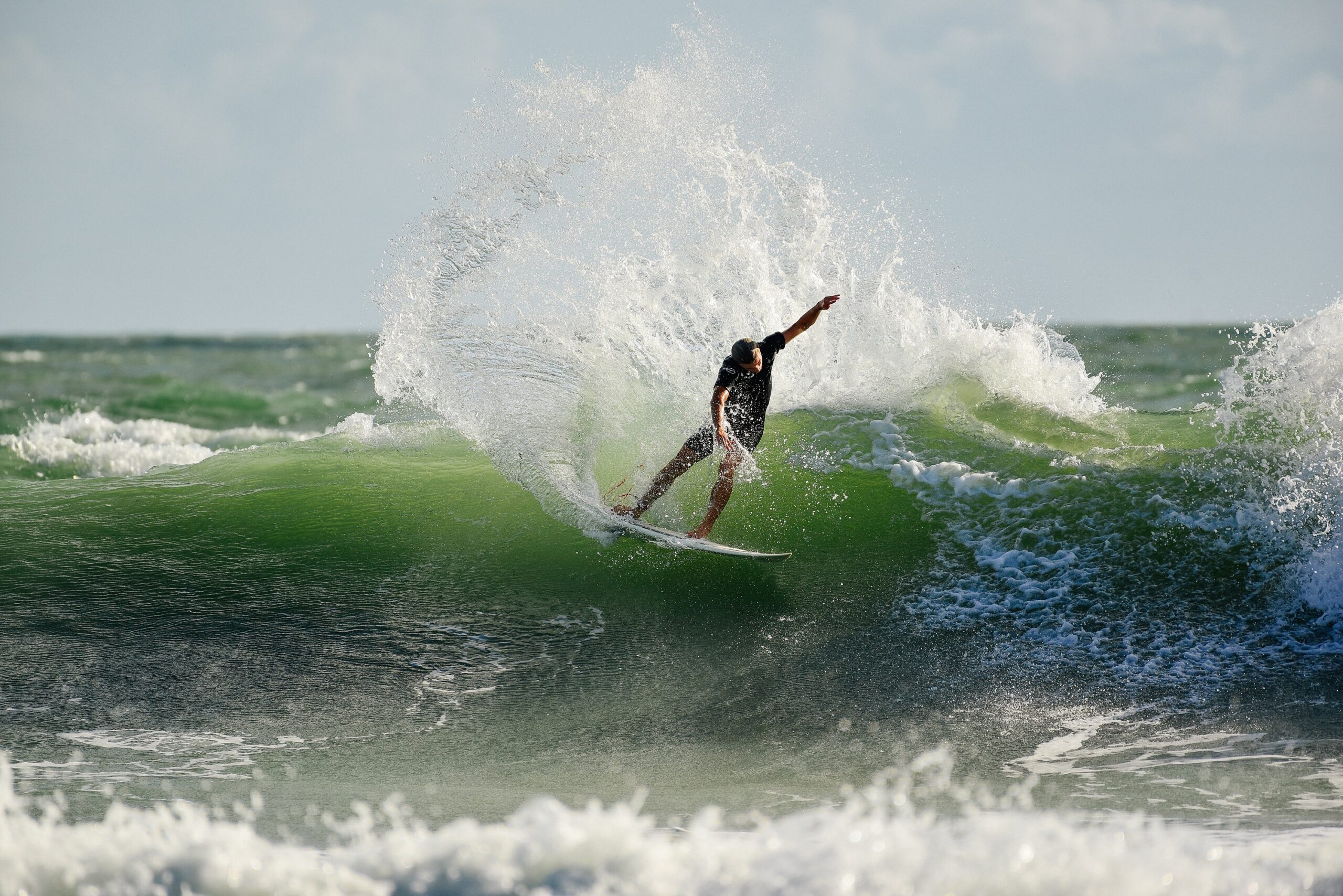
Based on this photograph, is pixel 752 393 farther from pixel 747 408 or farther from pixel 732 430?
pixel 732 430

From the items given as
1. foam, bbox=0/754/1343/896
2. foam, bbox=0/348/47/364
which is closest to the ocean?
foam, bbox=0/754/1343/896

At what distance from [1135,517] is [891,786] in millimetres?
3567

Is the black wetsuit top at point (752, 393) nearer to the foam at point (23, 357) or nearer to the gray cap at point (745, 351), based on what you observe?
the gray cap at point (745, 351)

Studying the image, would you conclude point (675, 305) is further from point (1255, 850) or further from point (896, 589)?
point (1255, 850)

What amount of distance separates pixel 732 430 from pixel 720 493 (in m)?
0.45

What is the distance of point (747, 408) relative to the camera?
687 centimetres

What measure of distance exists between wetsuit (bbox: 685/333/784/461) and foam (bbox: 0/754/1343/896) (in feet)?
12.7

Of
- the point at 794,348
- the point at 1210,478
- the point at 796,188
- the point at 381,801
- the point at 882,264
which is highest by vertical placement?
the point at 796,188

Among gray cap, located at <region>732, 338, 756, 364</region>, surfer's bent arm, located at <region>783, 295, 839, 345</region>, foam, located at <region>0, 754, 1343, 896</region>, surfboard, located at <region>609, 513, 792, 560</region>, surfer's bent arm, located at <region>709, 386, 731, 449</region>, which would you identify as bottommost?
foam, located at <region>0, 754, 1343, 896</region>

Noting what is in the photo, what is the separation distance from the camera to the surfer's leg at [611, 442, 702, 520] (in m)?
6.95

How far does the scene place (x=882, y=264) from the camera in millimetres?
8773

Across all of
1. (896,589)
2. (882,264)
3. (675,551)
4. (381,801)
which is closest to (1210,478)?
(896,589)

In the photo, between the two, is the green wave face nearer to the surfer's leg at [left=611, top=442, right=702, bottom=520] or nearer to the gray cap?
the surfer's leg at [left=611, top=442, right=702, bottom=520]

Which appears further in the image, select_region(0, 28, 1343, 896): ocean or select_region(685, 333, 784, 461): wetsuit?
select_region(685, 333, 784, 461): wetsuit
